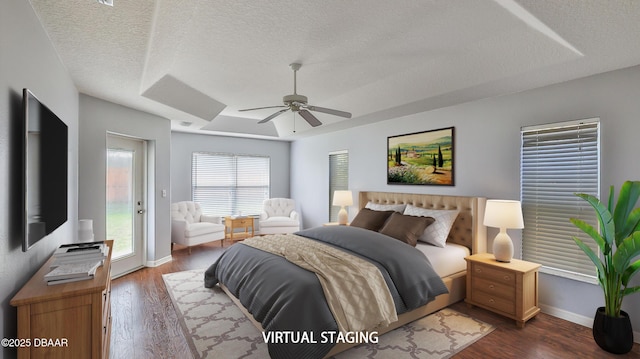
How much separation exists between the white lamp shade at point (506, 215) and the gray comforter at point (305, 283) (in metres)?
0.85

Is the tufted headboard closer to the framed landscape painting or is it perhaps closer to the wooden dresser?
the framed landscape painting

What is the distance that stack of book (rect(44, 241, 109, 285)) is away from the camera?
1750 mm

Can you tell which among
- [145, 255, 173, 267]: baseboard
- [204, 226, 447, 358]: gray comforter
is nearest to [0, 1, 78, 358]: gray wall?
[204, 226, 447, 358]: gray comforter

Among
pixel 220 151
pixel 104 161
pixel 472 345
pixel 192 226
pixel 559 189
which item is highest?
pixel 220 151

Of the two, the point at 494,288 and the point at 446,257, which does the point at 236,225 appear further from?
the point at 494,288

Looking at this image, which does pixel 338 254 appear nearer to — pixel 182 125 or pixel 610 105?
pixel 610 105

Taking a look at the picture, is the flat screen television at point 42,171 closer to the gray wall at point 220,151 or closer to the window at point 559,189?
the gray wall at point 220,151

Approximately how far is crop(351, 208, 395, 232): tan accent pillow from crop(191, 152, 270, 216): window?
380cm

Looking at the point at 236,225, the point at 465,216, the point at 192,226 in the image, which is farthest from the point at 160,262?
the point at 465,216

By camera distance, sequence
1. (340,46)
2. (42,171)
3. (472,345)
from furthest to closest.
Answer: (340,46), (472,345), (42,171)

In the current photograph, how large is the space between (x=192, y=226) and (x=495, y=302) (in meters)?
4.96

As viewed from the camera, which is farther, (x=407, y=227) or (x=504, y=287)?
(x=407, y=227)

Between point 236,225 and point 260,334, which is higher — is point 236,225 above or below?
above

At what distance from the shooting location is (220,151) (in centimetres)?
688
